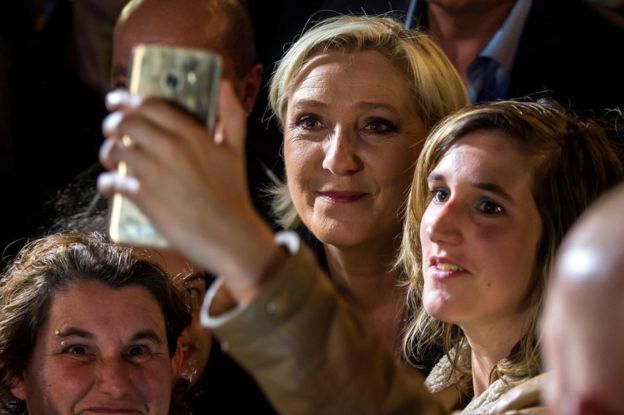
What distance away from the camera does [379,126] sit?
3107 millimetres

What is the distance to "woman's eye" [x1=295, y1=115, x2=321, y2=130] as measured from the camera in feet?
10.4

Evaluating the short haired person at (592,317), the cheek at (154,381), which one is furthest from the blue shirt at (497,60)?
the short haired person at (592,317)

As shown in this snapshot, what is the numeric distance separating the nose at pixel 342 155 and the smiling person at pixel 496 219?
0.38m

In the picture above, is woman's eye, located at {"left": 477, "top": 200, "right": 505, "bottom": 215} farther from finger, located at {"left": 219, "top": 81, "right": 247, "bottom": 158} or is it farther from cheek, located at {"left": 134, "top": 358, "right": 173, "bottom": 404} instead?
finger, located at {"left": 219, "top": 81, "right": 247, "bottom": 158}

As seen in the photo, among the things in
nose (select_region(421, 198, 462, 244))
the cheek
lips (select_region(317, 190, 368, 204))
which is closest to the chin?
nose (select_region(421, 198, 462, 244))

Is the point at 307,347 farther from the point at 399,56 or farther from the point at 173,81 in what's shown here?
the point at 399,56

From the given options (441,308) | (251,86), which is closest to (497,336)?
(441,308)

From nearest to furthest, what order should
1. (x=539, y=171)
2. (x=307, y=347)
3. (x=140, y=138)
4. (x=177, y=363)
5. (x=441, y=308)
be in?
(x=140, y=138)
(x=307, y=347)
(x=441, y=308)
(x=539, y=171)
(x=177, y=363)

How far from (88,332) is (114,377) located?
13 cm

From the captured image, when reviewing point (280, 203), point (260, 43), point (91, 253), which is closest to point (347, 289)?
point (280, 203)

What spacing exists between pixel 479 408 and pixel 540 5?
62.8 inches

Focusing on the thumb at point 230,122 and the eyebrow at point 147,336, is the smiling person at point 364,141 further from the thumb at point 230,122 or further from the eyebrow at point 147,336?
the thumb at point 230,122

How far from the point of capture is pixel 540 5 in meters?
3.56

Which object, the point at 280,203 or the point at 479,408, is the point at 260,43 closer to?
the point at 280,203
